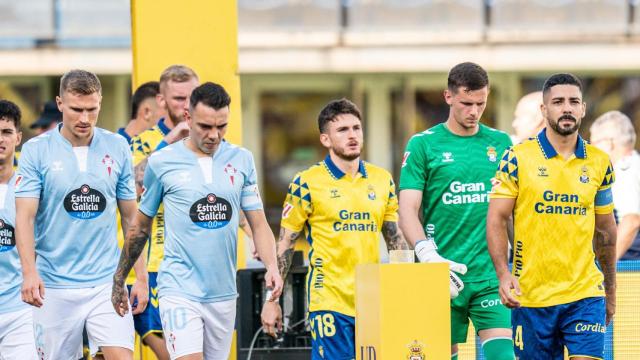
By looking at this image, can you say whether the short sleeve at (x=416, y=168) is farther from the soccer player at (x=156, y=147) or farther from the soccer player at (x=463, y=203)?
the soccer player at (x=156, y=147)

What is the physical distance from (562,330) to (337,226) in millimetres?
1706

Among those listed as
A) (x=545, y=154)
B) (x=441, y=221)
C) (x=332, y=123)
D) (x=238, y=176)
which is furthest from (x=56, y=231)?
(x=545, y=154)

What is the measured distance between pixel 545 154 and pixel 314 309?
1.93m

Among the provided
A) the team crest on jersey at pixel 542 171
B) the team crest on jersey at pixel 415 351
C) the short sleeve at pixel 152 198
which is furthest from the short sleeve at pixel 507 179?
the short sleeve at pixel 152 198

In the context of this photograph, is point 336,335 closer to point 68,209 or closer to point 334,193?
point 334,193

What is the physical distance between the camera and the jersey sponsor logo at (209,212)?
8742mm

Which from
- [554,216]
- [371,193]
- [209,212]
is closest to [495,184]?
[554,216]

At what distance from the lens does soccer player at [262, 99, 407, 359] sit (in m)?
9.15

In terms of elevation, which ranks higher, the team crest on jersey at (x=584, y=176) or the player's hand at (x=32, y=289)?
the team crest on jersey at (x=584, y=176)

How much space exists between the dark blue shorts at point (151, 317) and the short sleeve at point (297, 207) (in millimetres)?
1645

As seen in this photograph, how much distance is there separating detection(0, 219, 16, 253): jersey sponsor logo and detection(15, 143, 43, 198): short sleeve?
1.84 ft

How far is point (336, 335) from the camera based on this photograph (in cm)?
915

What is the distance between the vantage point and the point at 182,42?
11.6 meters

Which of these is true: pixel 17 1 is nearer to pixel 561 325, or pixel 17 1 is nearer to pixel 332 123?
pixel 332 123
